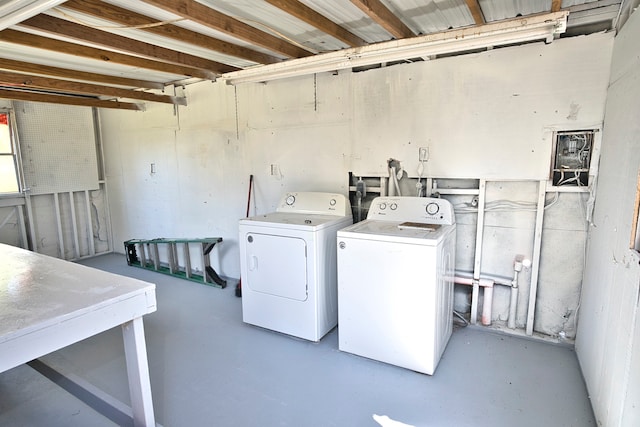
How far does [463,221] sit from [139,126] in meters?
4.36

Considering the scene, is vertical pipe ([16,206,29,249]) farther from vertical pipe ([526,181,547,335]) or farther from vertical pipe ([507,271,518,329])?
vertical pipe ([526,181,547,335])

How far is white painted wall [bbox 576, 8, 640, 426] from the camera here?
4.95 feet

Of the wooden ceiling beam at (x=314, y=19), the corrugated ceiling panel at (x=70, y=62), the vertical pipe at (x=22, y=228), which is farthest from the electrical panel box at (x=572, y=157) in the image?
the vertical pipe at (x=22, y=228)

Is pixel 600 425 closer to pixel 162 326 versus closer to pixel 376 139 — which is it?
pixel 376 139

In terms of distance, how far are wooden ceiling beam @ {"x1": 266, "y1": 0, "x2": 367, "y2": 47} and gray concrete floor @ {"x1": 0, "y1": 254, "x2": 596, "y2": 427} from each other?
2326 mm

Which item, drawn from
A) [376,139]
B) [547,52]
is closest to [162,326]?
[376,139]

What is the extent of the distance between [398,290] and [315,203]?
1245mm

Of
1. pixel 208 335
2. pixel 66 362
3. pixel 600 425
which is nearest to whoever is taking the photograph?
pixel 600 425

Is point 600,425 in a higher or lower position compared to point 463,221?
lower

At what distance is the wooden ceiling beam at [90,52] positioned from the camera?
2.38m

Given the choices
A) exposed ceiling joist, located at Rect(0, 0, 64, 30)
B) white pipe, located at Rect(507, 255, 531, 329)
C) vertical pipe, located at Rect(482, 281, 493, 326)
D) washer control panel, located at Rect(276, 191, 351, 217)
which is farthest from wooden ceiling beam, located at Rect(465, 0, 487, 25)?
exposed ceiling joist, located at Rect(0, 0, 64, 30)

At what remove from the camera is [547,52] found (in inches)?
98.5

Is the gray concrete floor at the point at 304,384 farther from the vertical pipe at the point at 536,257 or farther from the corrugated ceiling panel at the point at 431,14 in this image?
the corrugated ceiling panel at the point at 431,14

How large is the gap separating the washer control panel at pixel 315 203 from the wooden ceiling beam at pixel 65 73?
87.2 inches
